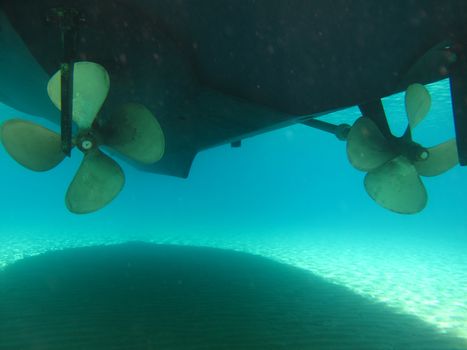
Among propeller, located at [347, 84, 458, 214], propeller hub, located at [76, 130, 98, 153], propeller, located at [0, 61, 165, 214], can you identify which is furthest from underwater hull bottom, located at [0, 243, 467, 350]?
propeller hub, located at [76, 130, 98, 153]

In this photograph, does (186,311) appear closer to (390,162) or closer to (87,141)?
(87,141)

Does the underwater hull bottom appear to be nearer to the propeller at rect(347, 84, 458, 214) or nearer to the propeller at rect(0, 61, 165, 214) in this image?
the propeller at rect(0, 61, 165, 214)

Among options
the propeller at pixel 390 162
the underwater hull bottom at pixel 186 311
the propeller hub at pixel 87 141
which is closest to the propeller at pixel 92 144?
the propeller hub at pixel 87 141

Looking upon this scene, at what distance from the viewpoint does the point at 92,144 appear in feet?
14.8

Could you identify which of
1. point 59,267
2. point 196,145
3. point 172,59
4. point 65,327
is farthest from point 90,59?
point 59,267

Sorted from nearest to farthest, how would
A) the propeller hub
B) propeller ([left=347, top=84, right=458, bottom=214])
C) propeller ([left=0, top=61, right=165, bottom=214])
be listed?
propeller ([left=0, top=61, right=165, bottom=214]) < the propeller hub < propeller ([left=347, top=84, right=458, bottom=214])

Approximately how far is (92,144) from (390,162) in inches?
188

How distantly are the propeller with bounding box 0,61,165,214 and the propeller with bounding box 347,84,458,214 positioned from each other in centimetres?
326

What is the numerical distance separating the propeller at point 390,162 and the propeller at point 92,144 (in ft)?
10.7

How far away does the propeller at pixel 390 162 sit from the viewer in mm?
5262

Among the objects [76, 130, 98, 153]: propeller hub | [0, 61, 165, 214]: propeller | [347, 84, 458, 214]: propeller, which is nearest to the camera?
[0, 61, 165, 214]: propeller

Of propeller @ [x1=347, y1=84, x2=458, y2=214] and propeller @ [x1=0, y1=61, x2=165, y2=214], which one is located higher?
propeller @ [x1=347, y1=84, x2=458, y2=214]

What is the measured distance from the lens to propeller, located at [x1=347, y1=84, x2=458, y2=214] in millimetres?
5262

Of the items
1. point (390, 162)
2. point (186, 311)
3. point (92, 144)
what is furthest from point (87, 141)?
point (390, 162)
